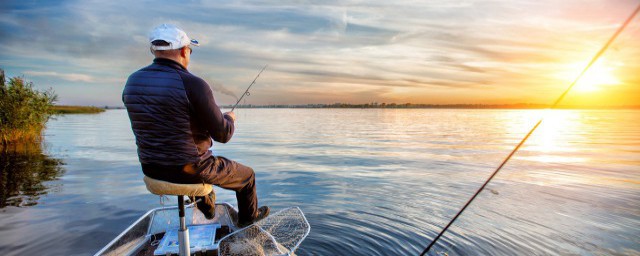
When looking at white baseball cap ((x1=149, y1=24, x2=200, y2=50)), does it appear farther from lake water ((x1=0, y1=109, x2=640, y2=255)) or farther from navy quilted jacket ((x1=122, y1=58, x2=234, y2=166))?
lake water ((x1=0, y1=109, x2=640, y2=255))

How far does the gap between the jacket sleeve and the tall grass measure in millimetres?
21929

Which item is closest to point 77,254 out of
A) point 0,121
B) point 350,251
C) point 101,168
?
point 350,251

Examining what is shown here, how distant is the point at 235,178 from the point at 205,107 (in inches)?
49.4

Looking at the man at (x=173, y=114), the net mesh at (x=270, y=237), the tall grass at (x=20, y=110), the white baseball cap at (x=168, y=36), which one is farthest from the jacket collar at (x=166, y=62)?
the tall grass at (x=20, y=110)

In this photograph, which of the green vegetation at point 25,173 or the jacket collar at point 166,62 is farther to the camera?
the green vegetation at point 25,173

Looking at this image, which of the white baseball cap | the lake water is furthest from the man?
the lake water

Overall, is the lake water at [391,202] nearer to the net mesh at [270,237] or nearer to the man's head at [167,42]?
the net mesh at [270,237]

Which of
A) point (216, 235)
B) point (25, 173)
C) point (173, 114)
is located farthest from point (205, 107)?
point (25, 173)

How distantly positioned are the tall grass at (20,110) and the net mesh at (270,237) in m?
21.0

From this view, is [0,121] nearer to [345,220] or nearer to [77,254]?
[77,254]

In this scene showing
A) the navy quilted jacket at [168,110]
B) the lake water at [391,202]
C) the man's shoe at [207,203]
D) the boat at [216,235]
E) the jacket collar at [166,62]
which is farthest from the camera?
the lake water at [391,202]

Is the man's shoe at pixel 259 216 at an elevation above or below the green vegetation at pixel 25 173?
above

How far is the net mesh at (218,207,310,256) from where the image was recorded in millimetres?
5078

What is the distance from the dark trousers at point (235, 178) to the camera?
431 centimetres
